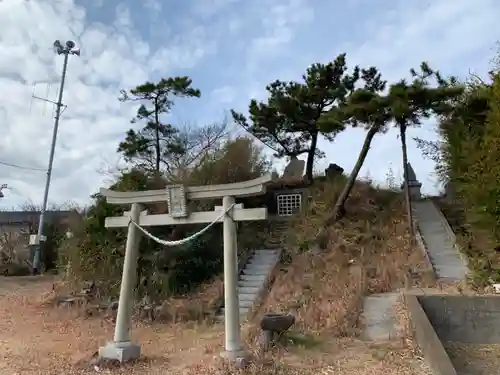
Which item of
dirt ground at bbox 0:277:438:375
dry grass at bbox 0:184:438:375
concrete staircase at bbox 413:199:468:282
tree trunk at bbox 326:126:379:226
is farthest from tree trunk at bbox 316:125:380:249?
dirt ground at bbox 0:277:438:375

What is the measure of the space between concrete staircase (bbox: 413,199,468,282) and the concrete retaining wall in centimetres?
199

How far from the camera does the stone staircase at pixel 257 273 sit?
8.62 m

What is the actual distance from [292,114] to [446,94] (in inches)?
192

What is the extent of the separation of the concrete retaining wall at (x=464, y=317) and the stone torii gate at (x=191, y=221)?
10.2 feet

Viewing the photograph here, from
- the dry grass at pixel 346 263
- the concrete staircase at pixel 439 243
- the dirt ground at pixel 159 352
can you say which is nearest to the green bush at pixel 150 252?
the dirt ground at pixel 159 352

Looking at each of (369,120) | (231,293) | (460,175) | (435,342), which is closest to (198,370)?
(231,293)

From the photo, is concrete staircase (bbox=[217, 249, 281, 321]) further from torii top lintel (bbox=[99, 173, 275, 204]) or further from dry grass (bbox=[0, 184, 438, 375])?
torii top lintel (bbox=[99, 173, 275, 204])

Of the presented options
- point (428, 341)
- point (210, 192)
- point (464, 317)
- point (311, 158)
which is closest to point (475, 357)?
point (464, 317)

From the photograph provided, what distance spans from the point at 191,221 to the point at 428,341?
3171 mm

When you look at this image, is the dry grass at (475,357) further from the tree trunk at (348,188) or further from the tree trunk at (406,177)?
the tree trunk at (348,188)

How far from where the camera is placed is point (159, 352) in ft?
19.8

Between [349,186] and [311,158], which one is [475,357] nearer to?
[349,186]

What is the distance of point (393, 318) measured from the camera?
6750 mm

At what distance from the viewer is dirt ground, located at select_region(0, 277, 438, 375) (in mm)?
5070
